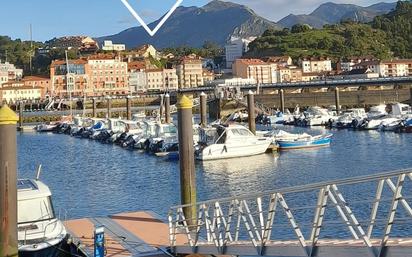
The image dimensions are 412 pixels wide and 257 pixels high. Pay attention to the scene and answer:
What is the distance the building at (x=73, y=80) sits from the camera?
111125 mm

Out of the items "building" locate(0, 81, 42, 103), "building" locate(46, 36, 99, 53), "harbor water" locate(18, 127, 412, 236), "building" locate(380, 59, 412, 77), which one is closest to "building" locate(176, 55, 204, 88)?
"building" locate(0, 81, 42, 103)

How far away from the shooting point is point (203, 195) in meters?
20.3

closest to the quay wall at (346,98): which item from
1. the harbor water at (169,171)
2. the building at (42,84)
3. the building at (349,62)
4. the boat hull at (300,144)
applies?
the harbor water at (169,171)

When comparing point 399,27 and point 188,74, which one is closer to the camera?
point 188,74

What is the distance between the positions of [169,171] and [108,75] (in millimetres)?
90609

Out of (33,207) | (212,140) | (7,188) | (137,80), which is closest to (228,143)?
(212,140)

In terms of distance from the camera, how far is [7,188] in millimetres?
8352

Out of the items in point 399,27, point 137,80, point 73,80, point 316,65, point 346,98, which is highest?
point 399,27

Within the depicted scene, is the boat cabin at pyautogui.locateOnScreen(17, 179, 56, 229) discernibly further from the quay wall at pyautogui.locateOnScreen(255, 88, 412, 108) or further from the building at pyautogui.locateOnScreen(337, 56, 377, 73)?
the building at pyautogui.locateOnScreen(337, 56, 377, 73)

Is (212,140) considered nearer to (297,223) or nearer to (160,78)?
(297,223)

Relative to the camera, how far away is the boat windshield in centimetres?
1025

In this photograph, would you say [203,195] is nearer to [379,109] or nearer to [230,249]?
[230,249]

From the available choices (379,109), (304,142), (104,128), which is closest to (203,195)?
(304,142)

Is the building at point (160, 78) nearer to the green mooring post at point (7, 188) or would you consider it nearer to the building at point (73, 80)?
the building at point (73, 80)
